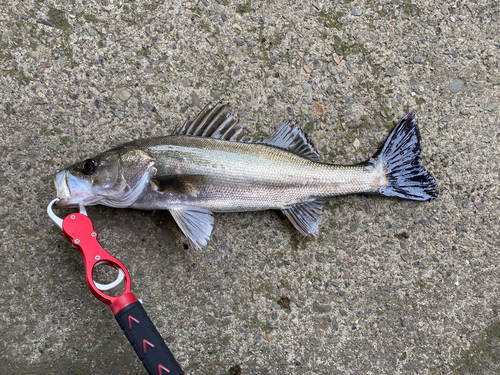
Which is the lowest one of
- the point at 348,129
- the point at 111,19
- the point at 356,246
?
the point at 356,246

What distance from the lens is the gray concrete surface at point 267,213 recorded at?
2680 mm

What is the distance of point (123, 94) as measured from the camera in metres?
2.90

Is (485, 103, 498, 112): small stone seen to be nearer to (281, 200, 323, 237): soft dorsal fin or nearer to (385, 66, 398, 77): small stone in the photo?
(385, 66, 398, 77): small stone

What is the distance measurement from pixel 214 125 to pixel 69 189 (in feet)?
3.72

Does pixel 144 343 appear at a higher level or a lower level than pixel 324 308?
lower

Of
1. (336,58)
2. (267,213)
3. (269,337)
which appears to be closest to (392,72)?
(336,58)

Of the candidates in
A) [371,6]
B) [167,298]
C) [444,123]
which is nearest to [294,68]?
[371,6]

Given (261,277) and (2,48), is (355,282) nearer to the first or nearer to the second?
(261,277)

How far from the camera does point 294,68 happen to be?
3.20m

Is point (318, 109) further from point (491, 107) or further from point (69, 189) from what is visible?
point (69, 189)

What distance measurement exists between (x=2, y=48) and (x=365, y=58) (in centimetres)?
303

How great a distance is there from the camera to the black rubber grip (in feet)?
7.25

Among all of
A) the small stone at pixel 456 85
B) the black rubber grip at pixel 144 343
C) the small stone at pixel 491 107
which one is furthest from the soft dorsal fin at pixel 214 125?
the small stone at pixel 491 107

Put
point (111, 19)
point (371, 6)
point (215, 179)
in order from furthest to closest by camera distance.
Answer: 1. point (371, 6)
2. point (111, 19)
3. point (215, 179)
